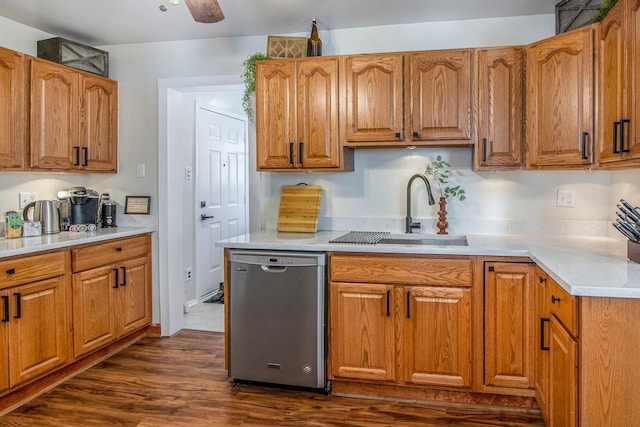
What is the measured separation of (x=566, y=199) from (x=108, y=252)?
125 inches

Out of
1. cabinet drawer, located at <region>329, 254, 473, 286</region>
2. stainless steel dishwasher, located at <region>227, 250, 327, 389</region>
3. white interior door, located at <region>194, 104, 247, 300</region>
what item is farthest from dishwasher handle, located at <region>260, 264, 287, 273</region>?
white interior door, located at <region>194, 104, 247, 300</region>

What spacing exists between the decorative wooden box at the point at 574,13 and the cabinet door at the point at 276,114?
5.61 feet

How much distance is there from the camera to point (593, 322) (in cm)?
173

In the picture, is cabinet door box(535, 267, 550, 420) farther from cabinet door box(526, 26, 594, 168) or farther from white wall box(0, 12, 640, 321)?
white wall box(0, 12, 640, 321)

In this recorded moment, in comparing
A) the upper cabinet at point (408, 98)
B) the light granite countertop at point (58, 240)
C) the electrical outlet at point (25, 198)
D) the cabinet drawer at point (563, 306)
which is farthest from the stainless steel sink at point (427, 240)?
the electrical outlet at point (25, 198)

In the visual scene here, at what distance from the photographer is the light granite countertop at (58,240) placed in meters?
2.66

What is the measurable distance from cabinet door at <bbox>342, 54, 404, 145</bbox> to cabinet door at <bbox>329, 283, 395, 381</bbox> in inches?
39.4

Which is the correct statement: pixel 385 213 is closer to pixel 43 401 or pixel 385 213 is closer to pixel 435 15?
pixel 435 15

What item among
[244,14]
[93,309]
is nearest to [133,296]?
[93,309]

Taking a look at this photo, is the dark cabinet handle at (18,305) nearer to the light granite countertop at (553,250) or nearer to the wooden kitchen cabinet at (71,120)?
the wooden kitchen cabinet at (71,120)

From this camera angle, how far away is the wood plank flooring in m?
2.55

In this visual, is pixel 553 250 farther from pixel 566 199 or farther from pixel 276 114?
pixel 276 114

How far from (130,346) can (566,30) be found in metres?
3.78

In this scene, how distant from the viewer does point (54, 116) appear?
10.8 ft
